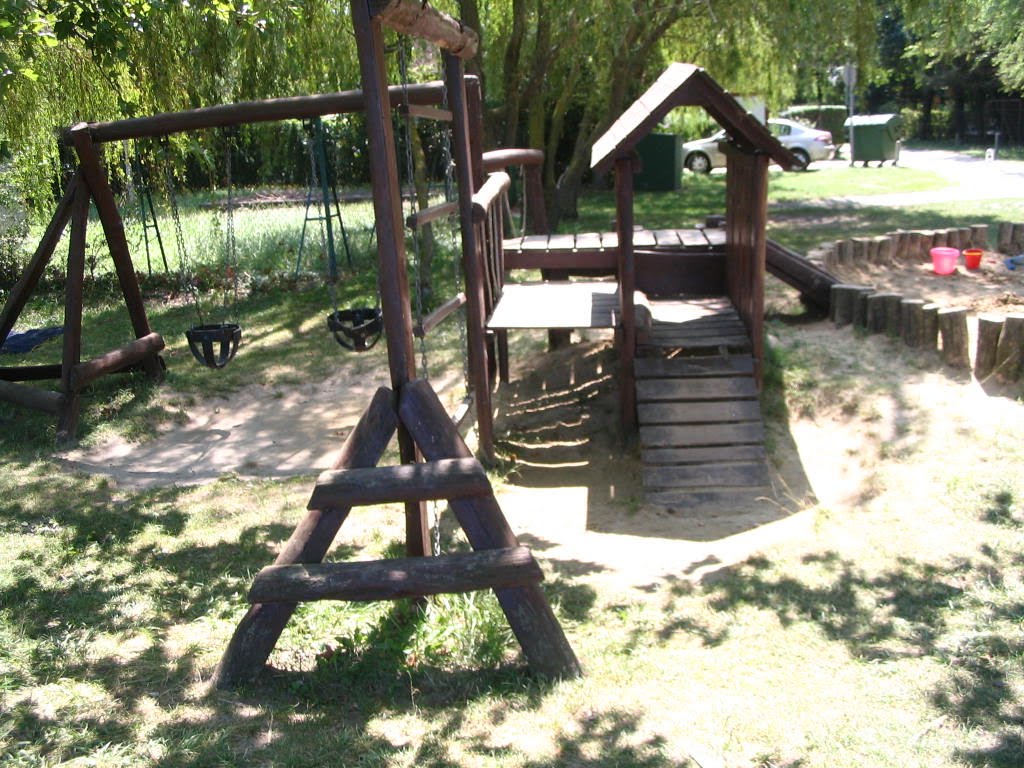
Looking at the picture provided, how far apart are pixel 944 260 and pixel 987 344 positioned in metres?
3.33

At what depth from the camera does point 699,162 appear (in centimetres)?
2625

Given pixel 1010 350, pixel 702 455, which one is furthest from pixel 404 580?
pixel 1010 350

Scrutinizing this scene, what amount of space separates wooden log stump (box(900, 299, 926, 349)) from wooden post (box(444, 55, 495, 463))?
3.17 m

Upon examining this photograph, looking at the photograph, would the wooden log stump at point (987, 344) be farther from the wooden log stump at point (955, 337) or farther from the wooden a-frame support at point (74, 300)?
the wooden a-frame support at point (74, 300)

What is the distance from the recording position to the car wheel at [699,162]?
2615cm

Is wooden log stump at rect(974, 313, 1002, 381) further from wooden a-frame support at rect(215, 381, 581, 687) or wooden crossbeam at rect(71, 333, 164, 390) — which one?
wooden crossbeam at rect(71, 333, 164, 390)

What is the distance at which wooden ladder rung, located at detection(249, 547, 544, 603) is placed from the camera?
359cm

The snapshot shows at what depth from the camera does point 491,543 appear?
12.2ft

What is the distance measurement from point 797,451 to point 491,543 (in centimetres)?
359

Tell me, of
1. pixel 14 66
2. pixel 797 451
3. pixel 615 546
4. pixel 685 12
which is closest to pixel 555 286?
pixel 797 451

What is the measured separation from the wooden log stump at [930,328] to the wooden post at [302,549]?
4801mm

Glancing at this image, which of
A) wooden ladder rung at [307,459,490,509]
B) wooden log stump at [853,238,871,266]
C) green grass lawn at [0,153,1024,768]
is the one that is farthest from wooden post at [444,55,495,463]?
wooden log stump at [853,238,871,266]

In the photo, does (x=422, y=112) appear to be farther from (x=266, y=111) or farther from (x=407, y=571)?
(x=407, y=571)

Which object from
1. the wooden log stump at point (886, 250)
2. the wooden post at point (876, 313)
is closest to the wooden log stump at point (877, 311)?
the wooden post at point (876, 313)
